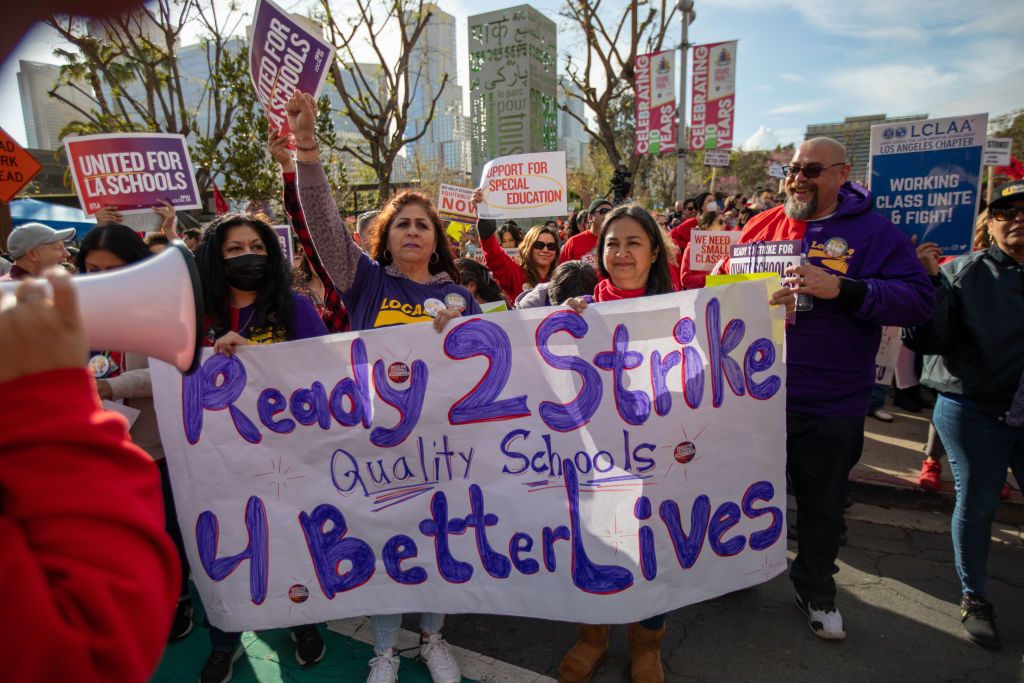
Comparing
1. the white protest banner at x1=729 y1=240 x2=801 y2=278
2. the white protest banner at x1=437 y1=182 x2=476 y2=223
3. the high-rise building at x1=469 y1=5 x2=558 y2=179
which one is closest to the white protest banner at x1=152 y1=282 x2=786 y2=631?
the white protest banner at x1=729 y1=240 x2=801 y2=278

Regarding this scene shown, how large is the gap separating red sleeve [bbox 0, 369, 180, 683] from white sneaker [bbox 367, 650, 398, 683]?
1716mm

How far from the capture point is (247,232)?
2654mm

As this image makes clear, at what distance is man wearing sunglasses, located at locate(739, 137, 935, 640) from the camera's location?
8.29 ft

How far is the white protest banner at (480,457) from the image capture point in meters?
2.30

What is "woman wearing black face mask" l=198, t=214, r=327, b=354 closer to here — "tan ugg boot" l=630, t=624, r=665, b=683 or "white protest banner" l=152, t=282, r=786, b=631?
"white protest banner" l=152, t=282, r=786, b=631

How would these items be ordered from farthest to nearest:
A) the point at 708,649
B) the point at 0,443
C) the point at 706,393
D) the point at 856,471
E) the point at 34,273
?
1. the point at 856,471
2. the point at 34,273
3. the point at 708,649
4. the point at 706,393
5. the point at 0,443

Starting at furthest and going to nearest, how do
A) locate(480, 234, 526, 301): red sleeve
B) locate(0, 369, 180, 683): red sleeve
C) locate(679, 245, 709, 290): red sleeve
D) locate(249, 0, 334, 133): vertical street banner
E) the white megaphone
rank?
locate(679, 245, 709, 290): red sleeve
locate(480, 234, 526, 301): red sleeve
locate(249, 0, 334, 133): vertical street banner
the white megaphone
locate(0, 369, 180, 683): red sleeve

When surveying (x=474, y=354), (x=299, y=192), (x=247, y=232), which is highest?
(x=299, y=192)

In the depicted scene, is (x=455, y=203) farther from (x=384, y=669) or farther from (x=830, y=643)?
(x=830, y=643)

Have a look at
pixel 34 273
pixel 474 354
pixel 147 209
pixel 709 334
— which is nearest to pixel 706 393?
pixel 709 334

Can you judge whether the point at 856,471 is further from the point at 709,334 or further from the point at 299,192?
the point at 299,192

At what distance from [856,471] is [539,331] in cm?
335

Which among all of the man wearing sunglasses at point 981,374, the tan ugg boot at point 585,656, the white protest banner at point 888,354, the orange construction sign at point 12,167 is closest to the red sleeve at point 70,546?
the tan ugg boot at point 585,656

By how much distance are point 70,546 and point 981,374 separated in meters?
3.23
